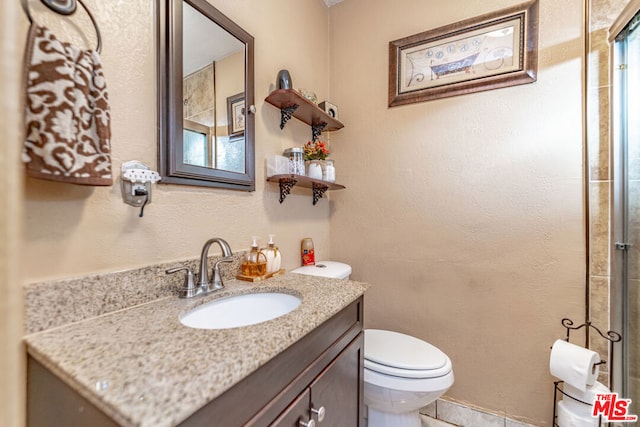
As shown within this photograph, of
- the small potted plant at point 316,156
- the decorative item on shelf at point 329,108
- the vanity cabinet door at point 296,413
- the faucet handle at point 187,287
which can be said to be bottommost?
the vanity cabinet door at point 296,413

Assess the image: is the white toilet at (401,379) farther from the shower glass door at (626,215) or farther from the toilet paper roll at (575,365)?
the shower glass door at (626,215)

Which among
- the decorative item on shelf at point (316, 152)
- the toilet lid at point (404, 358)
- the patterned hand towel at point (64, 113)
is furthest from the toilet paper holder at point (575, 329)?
the patterned hand towel at point (64, 113)

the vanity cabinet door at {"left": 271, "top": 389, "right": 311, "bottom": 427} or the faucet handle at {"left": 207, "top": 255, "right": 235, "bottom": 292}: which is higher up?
the faucet handle at {"left": 207, "top": 255, "right": 235, "bottom": 292}

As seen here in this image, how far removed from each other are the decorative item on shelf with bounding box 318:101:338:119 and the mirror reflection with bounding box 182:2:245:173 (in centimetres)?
55

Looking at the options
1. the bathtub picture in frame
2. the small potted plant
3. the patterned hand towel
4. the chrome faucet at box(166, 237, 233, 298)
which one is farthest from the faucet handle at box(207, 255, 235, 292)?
the bathtub picture in frame

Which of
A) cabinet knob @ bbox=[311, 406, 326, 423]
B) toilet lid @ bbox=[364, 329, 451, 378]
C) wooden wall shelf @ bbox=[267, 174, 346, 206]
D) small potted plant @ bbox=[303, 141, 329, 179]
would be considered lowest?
toilet lid @ bbox=[364, 329, 451, 378]

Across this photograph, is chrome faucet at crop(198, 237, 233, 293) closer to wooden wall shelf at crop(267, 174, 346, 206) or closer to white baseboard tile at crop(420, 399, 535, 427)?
wooden wall shelf at crop(267, 174, 346, 206)

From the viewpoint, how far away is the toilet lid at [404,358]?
1113mm

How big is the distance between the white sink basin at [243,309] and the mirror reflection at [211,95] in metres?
0.50

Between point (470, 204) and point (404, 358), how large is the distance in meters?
0.84

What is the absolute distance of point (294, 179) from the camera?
1.31 meters

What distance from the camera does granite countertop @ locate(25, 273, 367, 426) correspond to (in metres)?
0.40

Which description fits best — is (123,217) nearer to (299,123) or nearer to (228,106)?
(228,106)

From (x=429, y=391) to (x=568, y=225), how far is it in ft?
3.20
